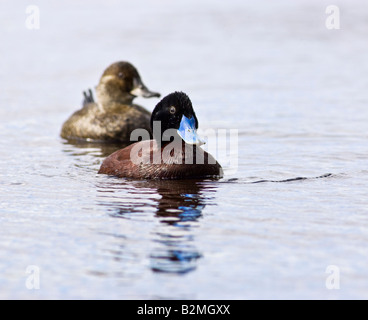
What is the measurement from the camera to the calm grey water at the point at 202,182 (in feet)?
19.0

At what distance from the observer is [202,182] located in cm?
884

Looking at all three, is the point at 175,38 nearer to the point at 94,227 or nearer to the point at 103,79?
the point at 103,79

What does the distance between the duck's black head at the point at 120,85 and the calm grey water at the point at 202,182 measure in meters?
1.05

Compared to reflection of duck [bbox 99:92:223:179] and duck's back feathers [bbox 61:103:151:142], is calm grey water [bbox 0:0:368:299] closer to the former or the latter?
reflection of duck [bbox 99:92:223:179]

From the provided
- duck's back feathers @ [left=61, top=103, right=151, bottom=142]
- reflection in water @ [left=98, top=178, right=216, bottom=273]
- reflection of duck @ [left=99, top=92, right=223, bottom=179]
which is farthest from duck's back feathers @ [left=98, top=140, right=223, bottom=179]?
duck's back feathers @ [left=61, top=103, right=151, bottom=142]

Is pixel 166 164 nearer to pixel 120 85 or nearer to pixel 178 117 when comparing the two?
pixel 178 117

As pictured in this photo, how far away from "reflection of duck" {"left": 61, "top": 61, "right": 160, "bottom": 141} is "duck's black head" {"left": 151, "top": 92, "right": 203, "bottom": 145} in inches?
136

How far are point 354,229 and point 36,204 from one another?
3.01m

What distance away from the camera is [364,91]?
50.0ft

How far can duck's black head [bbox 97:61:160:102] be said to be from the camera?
13.0 m

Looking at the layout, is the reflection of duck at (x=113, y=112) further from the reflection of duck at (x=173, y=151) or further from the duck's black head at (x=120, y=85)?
the reflection of duck at (x=173, y=151)
